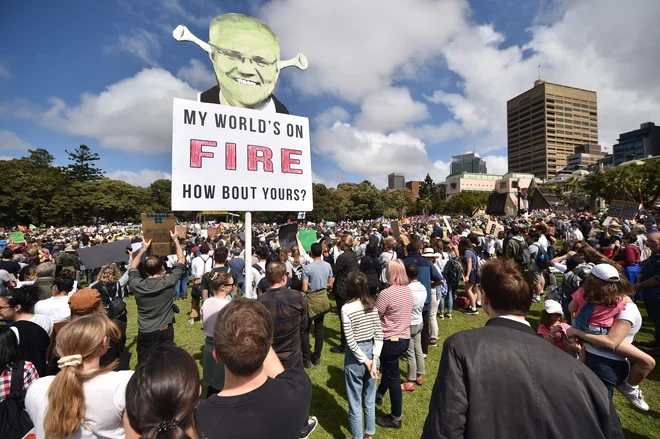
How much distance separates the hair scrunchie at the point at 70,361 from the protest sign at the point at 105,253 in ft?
14.9

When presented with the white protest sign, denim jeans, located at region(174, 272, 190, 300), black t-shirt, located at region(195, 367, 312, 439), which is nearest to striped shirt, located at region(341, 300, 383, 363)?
the white protest sign

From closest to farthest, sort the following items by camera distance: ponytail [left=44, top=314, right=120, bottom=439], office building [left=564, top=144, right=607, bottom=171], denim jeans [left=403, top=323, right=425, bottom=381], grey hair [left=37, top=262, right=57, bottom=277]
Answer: ponytail [left=44, top=314, right=120, bottom=439] → denim jeans [left=403, top=323, right=425, bottom=381] → grey hair [left=37, top=262, right=57, bottom=277] → office building [left=564, top=144, right=607, bottom=171]

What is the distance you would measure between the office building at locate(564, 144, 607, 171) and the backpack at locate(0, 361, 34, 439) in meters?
160

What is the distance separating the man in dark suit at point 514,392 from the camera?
1.39 meters

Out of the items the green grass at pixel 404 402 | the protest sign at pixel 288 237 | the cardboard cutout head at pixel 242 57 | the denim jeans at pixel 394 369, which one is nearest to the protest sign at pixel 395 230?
the protest sign at pixel 288 237

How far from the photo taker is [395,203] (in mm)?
82438

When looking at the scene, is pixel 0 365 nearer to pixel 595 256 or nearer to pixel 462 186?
pixel 595 256

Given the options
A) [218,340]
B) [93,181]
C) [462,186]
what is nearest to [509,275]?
[218,340]

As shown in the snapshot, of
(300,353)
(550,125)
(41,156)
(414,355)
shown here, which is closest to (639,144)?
(550,125)

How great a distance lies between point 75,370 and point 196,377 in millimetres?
966

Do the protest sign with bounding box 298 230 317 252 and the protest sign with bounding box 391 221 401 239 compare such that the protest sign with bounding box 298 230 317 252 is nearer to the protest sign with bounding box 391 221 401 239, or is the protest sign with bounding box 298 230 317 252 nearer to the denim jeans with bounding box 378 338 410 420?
the protest sign with bounding box 391 221 401 239

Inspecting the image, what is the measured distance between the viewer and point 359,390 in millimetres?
3307

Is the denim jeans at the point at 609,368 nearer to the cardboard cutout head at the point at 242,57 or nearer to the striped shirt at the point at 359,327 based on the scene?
the striped shirt at the point at 359,327

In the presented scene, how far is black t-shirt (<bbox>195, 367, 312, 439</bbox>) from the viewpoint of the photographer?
4.43ft
